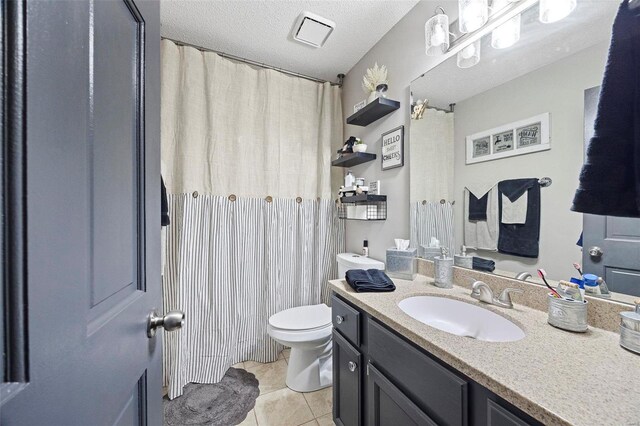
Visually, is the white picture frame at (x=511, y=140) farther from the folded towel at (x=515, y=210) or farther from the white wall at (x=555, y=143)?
the folded towel at (x=515, y=210)

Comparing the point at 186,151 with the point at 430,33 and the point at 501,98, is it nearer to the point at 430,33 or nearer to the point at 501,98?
the point at 430,33

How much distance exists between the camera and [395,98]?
1684 millimetres

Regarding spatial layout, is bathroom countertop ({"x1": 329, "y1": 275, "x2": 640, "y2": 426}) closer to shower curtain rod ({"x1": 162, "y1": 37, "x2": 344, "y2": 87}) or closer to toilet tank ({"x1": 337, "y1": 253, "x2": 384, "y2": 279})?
toilet tank ({"x1": 337, "y1": 253, "x2": 384, "y2": 279})

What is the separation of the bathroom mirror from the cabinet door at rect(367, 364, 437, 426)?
680 millimetres

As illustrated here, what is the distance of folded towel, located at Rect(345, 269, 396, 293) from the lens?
1.19 m

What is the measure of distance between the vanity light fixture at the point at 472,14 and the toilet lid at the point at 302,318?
5.78ft

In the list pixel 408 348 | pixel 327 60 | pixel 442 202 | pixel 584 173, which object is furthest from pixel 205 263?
pixel 584 173

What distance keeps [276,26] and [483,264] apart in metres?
1.87

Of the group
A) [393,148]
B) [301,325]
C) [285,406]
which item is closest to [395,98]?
[393,148]

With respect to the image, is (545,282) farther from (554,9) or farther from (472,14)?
(472,14)

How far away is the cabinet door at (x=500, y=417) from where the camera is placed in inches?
21.4

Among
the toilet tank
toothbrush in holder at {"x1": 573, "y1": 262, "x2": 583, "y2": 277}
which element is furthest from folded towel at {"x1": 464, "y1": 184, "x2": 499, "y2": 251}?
the toilet tank

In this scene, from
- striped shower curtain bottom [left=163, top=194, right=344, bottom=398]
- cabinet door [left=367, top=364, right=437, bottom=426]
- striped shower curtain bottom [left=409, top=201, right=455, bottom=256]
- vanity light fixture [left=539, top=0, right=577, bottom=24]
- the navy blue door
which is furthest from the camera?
striped shower curtain bottom [left=163, top=194, right=344, bottom=398]

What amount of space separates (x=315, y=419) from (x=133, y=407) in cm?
123
